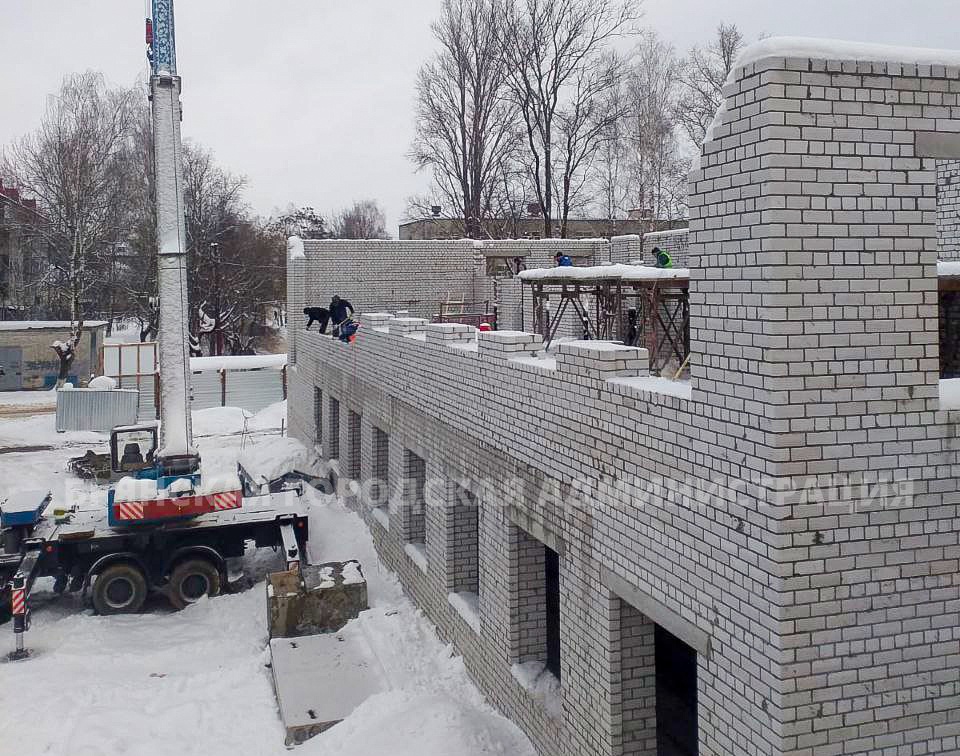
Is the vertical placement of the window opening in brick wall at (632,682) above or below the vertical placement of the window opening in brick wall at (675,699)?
above

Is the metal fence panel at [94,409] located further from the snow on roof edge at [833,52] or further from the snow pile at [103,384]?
the snow on roof edge at [833,52]

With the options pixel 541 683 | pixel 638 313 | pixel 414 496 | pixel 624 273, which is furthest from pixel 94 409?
pixel 541 683

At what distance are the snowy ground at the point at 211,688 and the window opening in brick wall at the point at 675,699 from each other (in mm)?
1145

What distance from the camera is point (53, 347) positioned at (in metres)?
31.7

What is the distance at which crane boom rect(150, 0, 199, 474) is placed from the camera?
39.5 ft

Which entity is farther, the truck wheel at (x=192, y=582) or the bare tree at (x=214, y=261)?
the bare tree at (x=214, y=261)

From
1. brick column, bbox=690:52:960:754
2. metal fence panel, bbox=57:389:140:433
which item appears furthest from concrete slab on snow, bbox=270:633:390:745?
metal fence panel, bbox=57:389:140:433

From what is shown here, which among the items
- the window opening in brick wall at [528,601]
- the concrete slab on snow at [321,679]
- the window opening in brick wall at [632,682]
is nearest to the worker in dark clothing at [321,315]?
the concrete slab on snow at [321,679]

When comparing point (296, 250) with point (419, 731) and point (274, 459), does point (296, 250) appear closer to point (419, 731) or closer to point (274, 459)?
point (274, 459)

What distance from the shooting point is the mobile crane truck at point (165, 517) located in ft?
37.1

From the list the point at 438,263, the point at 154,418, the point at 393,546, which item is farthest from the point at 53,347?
the point at 393,546

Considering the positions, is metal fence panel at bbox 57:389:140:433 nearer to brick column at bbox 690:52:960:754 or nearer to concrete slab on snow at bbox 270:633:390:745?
concrete slab on snow at bbox 270:633:390:745

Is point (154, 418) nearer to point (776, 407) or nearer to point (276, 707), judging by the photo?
point (276, 707)

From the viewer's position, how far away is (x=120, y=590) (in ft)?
37.8
